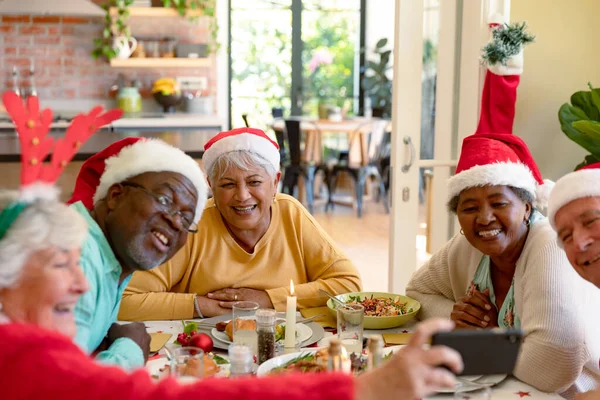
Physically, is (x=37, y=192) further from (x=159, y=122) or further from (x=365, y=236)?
(x=365, y=236)

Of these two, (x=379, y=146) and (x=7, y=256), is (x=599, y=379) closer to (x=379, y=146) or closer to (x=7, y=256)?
(x=7, y=256)

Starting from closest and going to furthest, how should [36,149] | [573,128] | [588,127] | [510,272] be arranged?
[36,149], [510,272], [588,127], [573,128]

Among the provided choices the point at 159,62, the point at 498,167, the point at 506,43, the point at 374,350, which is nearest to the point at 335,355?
the point at 374,350

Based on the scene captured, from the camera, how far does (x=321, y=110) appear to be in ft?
26.9

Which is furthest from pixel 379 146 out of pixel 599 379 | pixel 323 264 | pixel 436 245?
pixel 599 379

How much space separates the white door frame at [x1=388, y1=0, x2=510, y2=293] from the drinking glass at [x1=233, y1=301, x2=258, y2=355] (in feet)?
5.17

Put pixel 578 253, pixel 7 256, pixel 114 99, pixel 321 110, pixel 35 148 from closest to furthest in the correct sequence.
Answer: pixel 7 256 < pixel 35 148 < pixel 578 253 < pixel 114 99 < pixel 321 110

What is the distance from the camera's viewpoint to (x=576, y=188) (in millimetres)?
1747

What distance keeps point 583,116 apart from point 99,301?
233cm

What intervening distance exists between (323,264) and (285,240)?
0.15 m

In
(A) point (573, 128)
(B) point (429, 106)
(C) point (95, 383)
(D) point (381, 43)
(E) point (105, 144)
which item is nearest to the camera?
(C) point (95, 383)

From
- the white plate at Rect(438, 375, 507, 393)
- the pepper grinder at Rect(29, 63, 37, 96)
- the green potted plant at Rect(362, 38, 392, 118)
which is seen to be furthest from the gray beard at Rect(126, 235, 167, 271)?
the green potted plant at Rect(362, 38, 392, 118)

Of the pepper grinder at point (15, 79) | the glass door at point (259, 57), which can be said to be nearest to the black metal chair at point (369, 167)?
the glass door at point (259, 57)

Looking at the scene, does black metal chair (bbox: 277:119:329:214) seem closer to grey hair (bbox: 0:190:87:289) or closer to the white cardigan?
the white cardigan
